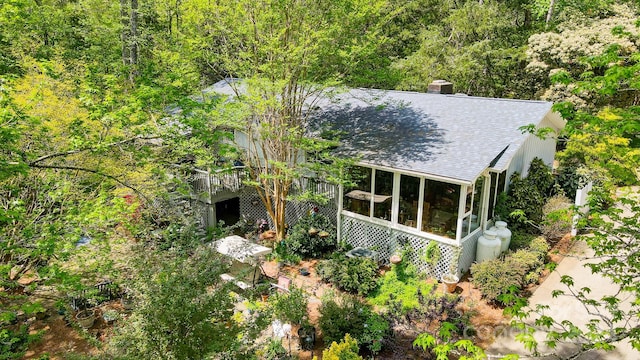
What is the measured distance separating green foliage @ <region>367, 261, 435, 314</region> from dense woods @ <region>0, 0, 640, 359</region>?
13.9 ft

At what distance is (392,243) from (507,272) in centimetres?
333

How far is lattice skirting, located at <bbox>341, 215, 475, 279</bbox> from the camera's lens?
11.4 m

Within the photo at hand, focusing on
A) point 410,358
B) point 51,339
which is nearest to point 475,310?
point 410,358

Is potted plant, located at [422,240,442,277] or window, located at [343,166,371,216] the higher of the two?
window, located at [343,166,371,216]

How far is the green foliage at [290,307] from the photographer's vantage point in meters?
8.70

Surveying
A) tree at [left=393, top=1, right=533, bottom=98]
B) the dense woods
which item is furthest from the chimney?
tree at [left=393, top=1, right=533, bottom=98]

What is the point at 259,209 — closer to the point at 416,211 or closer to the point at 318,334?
the point at 416,211

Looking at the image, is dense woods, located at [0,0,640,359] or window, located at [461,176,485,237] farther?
window, located at [461,176,485,237]

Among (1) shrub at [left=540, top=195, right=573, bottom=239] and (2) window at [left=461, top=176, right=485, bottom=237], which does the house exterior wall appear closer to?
(1) shrub at [left=540, top=195, right=573, bottom=239]

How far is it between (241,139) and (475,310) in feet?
36.6

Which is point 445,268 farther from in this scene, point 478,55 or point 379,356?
point 478,55

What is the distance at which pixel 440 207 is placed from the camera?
38.0ft

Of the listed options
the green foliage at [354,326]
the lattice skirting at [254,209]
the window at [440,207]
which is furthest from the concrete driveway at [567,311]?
the lattice skirting at [254,209]

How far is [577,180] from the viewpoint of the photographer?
14.8 m
